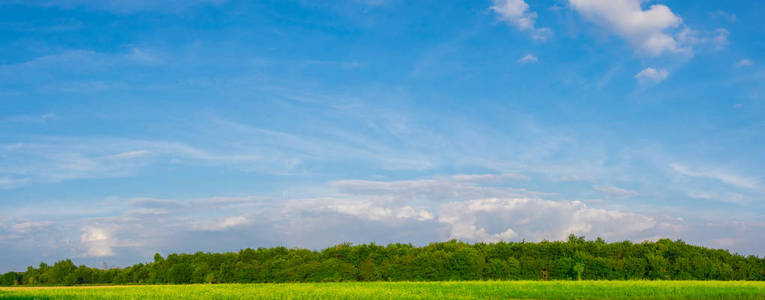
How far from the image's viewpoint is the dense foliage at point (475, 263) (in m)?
53.3

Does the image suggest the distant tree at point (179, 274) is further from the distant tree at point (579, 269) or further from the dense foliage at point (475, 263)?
the distant tree at point (579, 269)

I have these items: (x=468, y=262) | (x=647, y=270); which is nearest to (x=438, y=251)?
(x=468, y=262)

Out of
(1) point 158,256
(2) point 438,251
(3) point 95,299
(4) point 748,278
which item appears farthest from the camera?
(1) point 158,256

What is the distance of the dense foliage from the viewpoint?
53.3 meters

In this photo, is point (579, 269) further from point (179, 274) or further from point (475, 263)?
point (179, 274)

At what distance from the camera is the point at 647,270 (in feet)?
176

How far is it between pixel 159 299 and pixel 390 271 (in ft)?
110

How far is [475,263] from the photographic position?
55438mm

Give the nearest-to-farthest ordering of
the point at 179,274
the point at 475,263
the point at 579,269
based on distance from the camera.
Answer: the point at 579,269 → the point at 475,263 → the point at 179,274

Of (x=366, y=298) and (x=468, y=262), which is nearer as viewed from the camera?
(x=366, y=298)

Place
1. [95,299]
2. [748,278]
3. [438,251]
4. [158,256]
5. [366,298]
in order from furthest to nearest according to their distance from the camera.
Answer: [158,256]
[438,251]
[748,278]
[95,299]
[366,298]

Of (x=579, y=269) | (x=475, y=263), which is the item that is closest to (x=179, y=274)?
(x=475, y=263)

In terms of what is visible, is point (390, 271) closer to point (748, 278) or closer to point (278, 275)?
point (278, 275)

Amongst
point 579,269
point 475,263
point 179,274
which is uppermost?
point 475,263
